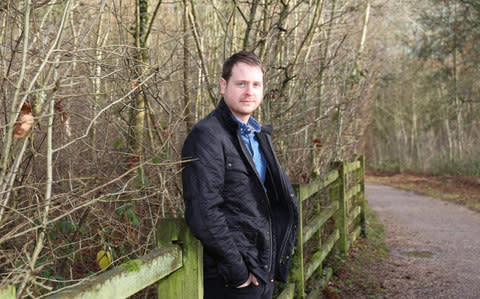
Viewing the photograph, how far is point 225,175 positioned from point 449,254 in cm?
622

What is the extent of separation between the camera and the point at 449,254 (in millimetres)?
7371

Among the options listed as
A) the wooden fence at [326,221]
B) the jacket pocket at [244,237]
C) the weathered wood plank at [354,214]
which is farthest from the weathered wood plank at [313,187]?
the jacket pocket at [244,237]

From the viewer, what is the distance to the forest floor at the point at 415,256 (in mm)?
5629

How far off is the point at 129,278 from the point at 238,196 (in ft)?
2.74

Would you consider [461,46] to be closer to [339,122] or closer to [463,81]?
[463,81]

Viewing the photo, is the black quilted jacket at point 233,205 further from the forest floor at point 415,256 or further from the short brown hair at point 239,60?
the forest floor at point 415,256

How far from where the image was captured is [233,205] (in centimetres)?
241

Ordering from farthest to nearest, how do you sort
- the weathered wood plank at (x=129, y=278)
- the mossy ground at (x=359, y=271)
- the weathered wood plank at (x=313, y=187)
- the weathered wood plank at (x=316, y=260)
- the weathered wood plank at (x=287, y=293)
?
1. the mossy ground at (x=359, y=271)
2. the weathered wood plank at (x=316, y=260)
3. the weathered wood plank at (x=313, y=187)
4. the weathered wood plank at (x=287, y=293)
5. the weathered wood plank at (x=129, y=278)

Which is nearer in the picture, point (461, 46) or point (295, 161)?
point (295, 161)

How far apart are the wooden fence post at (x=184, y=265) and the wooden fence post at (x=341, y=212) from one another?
4.81 metres

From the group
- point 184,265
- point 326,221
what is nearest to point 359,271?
point 326,221

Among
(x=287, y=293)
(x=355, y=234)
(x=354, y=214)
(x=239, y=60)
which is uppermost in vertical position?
(x=239, y=60)

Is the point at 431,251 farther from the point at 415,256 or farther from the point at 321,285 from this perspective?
the point at 321,285

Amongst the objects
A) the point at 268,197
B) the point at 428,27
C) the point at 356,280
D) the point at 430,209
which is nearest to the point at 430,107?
the point at 428,27
